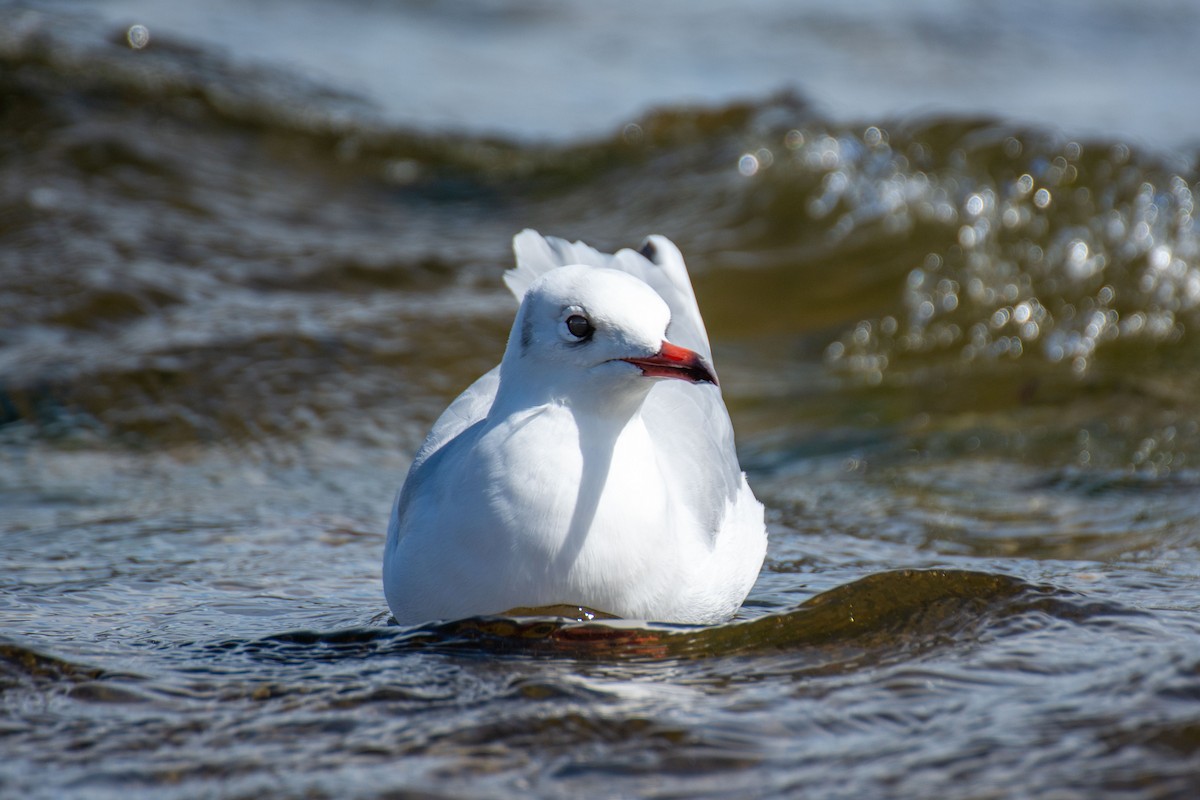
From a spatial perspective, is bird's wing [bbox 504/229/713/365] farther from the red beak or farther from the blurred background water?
the red beak

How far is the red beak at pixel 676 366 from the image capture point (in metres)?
3.41

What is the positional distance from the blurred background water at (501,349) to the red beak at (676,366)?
694mm

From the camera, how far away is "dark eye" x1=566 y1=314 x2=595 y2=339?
139 inches

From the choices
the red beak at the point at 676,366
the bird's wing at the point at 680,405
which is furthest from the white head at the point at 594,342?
the bird's wing at the point at 680,405

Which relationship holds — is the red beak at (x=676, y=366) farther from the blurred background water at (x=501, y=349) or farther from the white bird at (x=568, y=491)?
the blurred background water at (x=501, y=349)

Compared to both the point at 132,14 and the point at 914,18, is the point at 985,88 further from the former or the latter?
the point at 132,14

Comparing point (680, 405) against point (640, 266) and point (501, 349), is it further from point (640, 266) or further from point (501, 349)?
point (501, 349)

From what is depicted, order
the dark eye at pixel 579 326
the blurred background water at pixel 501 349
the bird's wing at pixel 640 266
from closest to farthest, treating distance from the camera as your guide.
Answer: the blurred background water at pixel 501 349 → the dark eye at pixel 579 326 → the bird's wing at pixel 640 266

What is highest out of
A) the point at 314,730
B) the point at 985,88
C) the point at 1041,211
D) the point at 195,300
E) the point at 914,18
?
the point at 914,18

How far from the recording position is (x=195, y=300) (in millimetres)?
8000

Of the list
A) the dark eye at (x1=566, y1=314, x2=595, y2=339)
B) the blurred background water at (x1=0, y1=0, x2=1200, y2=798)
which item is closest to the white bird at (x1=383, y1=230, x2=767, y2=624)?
the dark eye at (x1=566, y1=314, x2=595, y2=339)

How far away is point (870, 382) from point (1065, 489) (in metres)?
1.86

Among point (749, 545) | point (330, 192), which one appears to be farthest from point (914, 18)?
point (749, 545)

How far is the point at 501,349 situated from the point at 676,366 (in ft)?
Answer: 14.3
